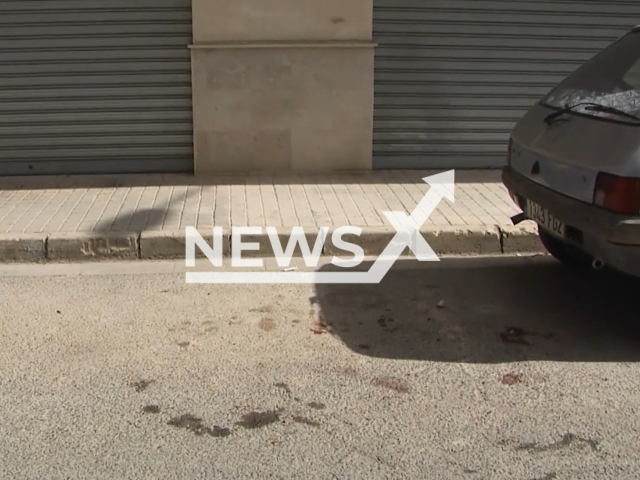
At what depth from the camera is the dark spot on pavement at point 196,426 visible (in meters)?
3.57

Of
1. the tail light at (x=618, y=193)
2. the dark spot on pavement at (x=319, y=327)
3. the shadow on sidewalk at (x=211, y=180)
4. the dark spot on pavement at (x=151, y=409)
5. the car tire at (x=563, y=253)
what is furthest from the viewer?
the shadow on sidewalk at (x=211, y=180)

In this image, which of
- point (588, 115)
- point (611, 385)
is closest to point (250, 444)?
point (611, 385)

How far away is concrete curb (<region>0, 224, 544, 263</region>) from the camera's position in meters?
6.10

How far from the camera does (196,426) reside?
3.63 metres

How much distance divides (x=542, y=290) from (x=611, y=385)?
1481 millimetres

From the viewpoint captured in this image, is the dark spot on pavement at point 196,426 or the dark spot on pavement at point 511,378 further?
the dark spot on pavement at point 511,378

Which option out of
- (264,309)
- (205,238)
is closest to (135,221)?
(205,238)

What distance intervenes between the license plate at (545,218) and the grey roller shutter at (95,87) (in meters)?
4.43

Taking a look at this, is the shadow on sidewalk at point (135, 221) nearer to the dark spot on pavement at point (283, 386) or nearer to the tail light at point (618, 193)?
the dark spot on pavement at point (283, 386)

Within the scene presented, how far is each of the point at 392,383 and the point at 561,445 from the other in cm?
93

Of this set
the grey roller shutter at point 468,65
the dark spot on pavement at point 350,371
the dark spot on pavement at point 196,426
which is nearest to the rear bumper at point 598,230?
the dark spot on pavement at point 350,371

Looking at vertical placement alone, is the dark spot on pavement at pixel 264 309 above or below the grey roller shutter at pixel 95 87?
below

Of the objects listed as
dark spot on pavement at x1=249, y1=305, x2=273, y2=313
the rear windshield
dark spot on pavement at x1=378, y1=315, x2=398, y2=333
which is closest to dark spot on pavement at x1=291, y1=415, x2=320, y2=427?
dark spot on pavement at x1=378, y1=315, x2=398, y2=333

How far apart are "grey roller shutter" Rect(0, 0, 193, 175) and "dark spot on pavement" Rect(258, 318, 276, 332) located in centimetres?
Result: 382
